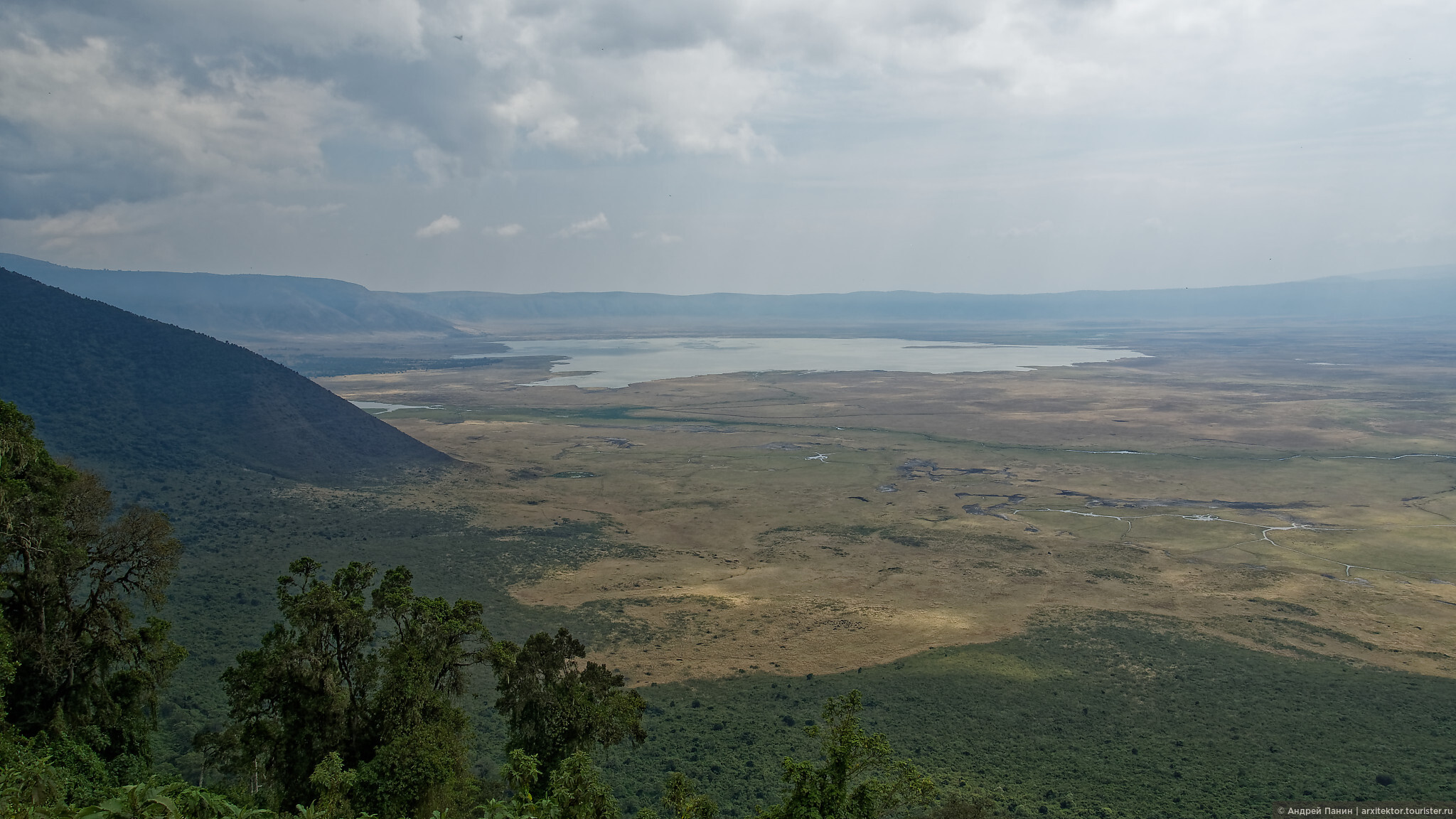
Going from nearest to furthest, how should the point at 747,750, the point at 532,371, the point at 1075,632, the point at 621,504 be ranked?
the point at 747,750 < the point at 1075,632 < the point at 621,504 < the point at 532,371

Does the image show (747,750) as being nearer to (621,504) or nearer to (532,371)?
(621,504)

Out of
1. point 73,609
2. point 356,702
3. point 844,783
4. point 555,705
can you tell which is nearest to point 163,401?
point 73,609

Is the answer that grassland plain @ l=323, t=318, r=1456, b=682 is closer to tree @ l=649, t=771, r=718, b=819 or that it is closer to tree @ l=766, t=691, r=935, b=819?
tree @ l=766, t=691, r=935, b=819

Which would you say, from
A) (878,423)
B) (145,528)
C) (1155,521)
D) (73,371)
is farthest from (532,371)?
(145,528)

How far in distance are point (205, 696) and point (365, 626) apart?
1781 centimetres

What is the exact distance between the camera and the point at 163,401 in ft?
237

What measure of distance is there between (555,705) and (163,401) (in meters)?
68.6

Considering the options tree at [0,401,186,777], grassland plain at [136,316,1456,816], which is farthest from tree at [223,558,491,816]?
grassland plain at [136,316,1456,816]

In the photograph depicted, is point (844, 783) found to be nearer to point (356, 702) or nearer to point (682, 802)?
point (682, 802)

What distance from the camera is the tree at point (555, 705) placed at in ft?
63.6

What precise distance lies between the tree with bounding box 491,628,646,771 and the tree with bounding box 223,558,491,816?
116 cm

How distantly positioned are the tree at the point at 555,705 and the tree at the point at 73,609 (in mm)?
8269

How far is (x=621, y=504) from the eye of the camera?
2598 inches

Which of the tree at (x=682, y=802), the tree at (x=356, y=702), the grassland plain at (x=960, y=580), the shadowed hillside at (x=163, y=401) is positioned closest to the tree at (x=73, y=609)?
the tree at (x=356, y=702)
